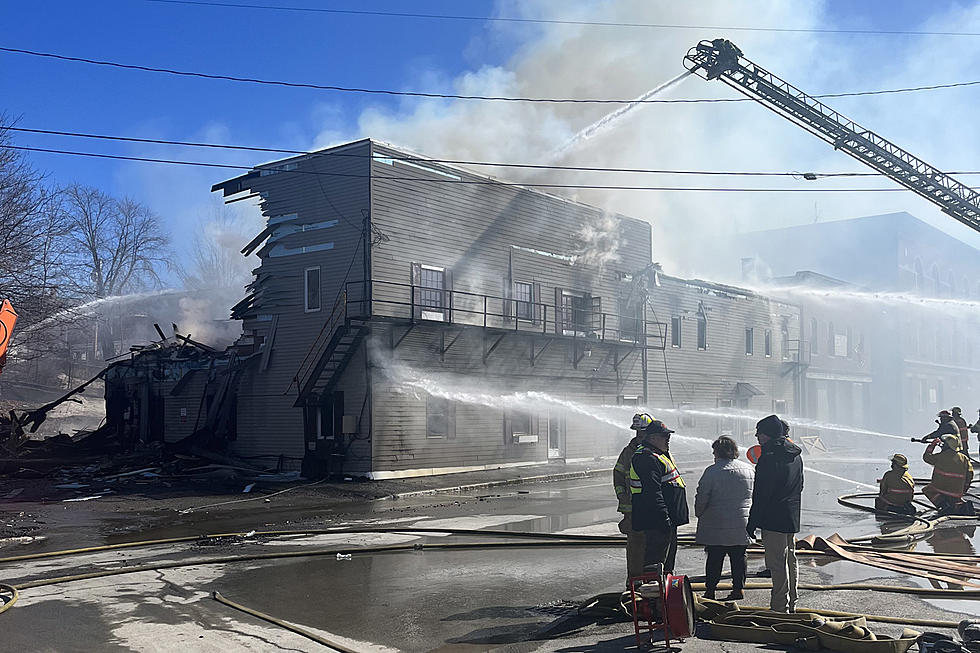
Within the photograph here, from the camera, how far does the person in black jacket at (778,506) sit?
7.45 meters

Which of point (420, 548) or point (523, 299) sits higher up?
point (523, 299)

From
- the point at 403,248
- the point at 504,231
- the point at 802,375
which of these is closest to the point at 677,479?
the point at 403,248

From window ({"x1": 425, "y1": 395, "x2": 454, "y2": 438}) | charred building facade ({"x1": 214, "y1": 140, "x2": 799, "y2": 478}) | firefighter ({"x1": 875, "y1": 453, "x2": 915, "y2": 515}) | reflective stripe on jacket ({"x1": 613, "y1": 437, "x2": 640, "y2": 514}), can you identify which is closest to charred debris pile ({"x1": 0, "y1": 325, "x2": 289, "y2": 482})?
charred building facade ({"x1": 214, "y1": 140, "x2": 799, "y2": 478})

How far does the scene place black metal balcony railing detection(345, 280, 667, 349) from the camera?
893 inches

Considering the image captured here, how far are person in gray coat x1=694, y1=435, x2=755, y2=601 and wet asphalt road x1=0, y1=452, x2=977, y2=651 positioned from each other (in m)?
0.68

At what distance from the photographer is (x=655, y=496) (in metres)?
7.37

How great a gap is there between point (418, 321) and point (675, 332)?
17.1 m

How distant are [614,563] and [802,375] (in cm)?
3925

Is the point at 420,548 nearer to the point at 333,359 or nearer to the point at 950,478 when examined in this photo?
the point at 950,478

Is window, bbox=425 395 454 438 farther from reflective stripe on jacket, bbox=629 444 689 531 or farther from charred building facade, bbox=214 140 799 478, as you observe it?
reflective stripe on jacket, bbox=629 444 689 531

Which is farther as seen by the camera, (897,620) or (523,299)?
(523,299)

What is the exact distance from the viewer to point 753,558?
1055 cm

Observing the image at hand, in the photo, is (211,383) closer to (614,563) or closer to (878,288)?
(614,563)

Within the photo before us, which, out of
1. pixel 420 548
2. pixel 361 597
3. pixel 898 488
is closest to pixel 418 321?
pixel 420 548
